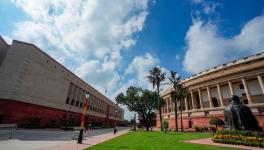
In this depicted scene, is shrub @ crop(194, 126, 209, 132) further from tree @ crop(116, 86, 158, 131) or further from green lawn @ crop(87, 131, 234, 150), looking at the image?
green lawn @ crop(87, 131, 234, 150)

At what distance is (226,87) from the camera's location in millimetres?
39562

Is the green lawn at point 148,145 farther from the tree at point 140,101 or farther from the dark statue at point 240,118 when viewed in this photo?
the tree at point 140,101

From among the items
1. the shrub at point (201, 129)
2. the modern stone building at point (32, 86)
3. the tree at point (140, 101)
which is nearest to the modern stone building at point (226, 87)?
the shrub at point (201, 129)

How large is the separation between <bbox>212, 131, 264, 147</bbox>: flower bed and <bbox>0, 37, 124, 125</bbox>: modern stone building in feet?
92.4

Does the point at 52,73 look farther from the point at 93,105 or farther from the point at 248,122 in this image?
the point at 248,122

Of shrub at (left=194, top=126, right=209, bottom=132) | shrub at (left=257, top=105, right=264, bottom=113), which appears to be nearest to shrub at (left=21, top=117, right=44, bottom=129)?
shrub at (left=194, top=126, right=209, bottom=132)

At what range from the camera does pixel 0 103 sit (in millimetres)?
22859

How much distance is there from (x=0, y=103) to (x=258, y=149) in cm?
3173

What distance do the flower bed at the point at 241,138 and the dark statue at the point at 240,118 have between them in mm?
1979

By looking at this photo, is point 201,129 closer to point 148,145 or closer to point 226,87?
point 226,87

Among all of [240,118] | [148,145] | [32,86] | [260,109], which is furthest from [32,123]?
[260,109]

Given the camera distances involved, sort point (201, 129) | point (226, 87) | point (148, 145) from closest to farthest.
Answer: point (148, 145) → point (201, 129) → point (226, 87)

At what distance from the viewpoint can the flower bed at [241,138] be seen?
1300 centimetres

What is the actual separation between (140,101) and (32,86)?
103 ft
